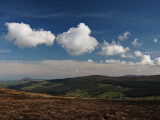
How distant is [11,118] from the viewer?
848 inches

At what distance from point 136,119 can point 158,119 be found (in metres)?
3.18

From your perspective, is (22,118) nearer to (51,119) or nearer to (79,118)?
(51,119)

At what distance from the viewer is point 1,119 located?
2091cm

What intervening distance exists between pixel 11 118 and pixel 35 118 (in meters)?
3.70

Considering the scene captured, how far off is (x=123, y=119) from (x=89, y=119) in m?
5.10

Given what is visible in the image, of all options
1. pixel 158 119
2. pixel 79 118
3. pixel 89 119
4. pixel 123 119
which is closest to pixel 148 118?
pixel 158 119

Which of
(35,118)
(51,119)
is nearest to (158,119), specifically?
(51,119)

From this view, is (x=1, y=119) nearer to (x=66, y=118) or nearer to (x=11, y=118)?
(x=11, y=118)

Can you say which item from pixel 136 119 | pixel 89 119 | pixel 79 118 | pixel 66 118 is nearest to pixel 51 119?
pixel 66 118

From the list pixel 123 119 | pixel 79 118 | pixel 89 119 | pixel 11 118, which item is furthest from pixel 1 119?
pixel 123 119

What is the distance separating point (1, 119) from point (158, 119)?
23.5 metres

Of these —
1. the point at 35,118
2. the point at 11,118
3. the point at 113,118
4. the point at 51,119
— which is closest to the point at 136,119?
the point at 113,118

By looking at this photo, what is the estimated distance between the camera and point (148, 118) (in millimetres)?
21328

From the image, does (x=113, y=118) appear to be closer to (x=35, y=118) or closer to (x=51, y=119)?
(x=51, y=119)
